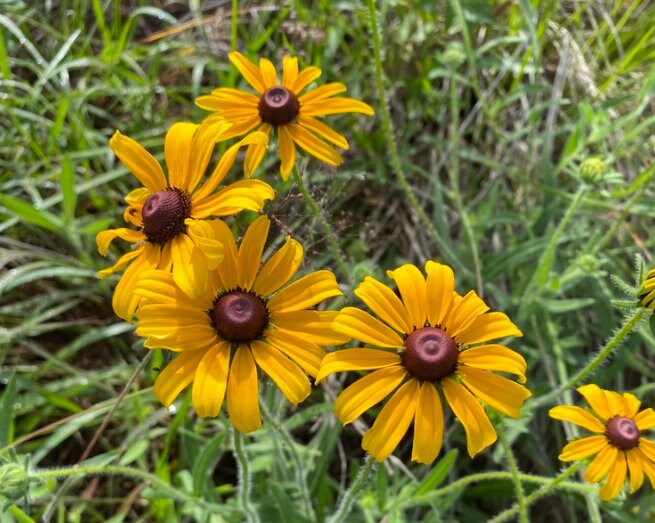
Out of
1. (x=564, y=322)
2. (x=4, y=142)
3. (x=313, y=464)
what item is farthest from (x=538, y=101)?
(x=4, y=142)

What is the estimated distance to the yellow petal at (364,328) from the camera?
1.68 metres

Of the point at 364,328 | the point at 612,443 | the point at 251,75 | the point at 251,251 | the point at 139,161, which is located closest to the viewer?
the point at 364,328

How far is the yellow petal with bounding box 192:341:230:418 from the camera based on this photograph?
1638 millimetres

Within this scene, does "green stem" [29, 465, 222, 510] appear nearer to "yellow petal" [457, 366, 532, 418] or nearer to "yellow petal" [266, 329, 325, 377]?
"yellow petal" [266, 329, 325, 377]

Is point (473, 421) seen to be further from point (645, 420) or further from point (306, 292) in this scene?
point (645, 420)

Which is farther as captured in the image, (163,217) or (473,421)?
(163,217)

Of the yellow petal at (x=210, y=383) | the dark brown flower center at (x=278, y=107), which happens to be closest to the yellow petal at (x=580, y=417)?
the yellow petal at (x=210, y=383)

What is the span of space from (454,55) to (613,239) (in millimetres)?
1381

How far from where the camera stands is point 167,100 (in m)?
4.02

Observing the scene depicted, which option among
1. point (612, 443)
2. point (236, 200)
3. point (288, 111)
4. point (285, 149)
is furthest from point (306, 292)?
point (612, 443)

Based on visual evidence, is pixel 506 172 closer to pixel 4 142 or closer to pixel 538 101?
pixel 538 101

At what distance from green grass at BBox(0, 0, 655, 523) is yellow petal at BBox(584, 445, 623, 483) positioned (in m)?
0.41

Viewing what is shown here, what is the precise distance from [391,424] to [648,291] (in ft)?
2.55

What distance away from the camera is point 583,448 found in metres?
2.05
